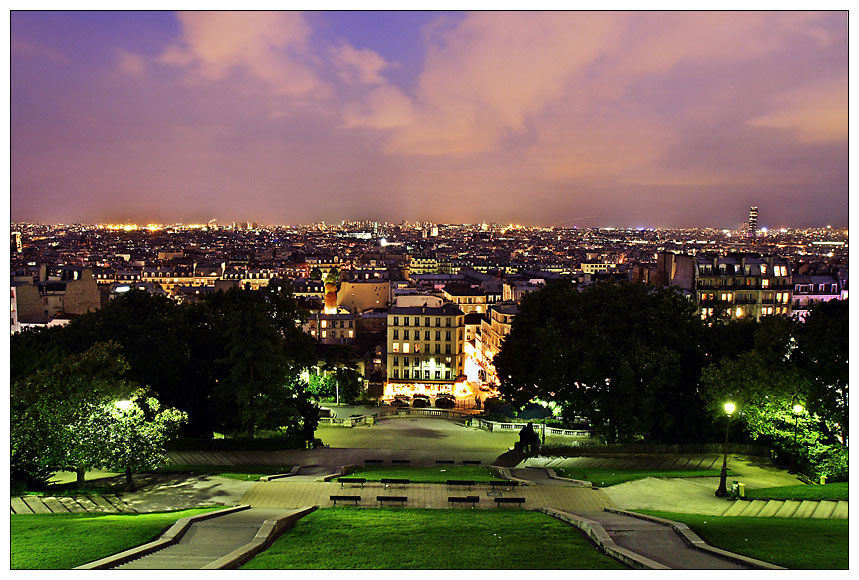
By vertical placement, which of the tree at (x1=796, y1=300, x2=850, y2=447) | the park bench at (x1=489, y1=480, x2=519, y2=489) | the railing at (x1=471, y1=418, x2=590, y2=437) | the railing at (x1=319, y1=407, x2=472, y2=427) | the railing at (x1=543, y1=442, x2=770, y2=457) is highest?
the tree at (x1=796, y1=300, x2=850, y2=447)

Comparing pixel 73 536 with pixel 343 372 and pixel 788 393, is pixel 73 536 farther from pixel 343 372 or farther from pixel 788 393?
pixel 343 372

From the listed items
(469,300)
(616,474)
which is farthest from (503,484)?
(469,300)

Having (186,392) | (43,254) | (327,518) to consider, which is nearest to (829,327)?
(327,518)

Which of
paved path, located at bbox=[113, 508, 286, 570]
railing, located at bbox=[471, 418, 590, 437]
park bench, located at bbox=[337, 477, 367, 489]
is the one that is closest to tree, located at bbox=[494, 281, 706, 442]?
railing, located at bbox=[471, 418, 590, 437]

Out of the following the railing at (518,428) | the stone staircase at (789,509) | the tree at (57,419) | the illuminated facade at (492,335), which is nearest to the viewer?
the stone staircase at (789,509)

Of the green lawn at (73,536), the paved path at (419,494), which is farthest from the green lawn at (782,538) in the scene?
the green lawn at (73,536)

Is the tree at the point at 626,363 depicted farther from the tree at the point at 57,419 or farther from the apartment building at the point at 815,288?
the apartment building at the point at 815,288

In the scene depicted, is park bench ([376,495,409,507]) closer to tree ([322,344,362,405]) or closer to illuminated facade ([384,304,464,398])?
tree ([322,344,362,405])

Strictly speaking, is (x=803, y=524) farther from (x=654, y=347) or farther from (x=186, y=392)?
(x=186, y=392)
